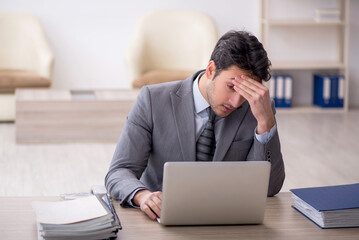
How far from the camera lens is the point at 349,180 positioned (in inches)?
160

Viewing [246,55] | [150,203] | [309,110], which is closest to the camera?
[150,203]

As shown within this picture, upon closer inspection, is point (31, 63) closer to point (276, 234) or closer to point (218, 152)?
point (218, 152)

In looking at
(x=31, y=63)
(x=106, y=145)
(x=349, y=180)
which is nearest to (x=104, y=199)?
(x=349, y=180)

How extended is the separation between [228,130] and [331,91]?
472cm

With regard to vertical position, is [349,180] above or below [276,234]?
below

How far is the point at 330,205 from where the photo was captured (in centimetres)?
176

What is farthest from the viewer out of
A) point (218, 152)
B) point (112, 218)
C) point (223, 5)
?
point (223, 5)

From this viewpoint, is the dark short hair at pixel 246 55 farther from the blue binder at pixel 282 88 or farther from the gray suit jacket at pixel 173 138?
the blue binder at pixel 282 88

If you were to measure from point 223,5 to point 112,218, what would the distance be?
17.2 ft

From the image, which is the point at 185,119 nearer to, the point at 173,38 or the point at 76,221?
the point at 76,221

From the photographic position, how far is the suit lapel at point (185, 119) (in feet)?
6.98

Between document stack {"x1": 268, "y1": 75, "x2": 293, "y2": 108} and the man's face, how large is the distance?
455 cm

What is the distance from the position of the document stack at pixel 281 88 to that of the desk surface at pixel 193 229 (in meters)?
4.79

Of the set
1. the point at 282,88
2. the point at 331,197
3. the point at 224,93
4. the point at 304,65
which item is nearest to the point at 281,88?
the point at 282,88
